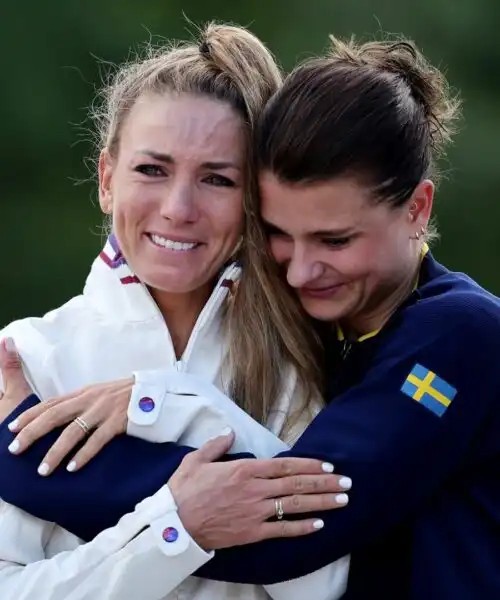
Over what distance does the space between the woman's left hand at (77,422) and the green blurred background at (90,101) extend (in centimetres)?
573

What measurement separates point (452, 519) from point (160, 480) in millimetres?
470

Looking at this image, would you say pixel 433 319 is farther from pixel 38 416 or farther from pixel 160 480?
pixel 38 416

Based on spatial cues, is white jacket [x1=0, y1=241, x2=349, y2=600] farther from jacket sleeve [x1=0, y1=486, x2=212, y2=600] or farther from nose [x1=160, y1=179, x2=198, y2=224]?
nose [x1=160, y1=179, x2=198, y2=224]

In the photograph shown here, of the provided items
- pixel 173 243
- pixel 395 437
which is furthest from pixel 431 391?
pixel 173 243

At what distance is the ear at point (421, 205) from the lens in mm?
2316

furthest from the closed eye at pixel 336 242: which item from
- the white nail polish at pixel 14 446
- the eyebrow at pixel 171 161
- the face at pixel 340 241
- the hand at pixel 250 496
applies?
the white nail polish at pixel 14 446

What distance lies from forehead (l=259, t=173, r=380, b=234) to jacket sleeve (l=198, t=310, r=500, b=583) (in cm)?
22

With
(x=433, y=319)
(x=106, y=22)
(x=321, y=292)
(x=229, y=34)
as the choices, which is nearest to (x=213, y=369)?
(x=321, y=292)

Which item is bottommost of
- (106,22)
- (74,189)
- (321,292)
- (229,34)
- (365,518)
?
(74,189)

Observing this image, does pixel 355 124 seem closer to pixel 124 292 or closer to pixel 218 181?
pixel 218 181

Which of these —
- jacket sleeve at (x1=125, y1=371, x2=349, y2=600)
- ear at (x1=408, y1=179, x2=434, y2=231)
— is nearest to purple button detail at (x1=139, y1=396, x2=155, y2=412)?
jacket sleeve at (x1=125, y1=371, x2=349, y2=600)

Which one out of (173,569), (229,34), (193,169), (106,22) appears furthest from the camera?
(106,22)

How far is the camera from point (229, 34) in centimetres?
246

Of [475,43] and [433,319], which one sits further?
[475,43]
